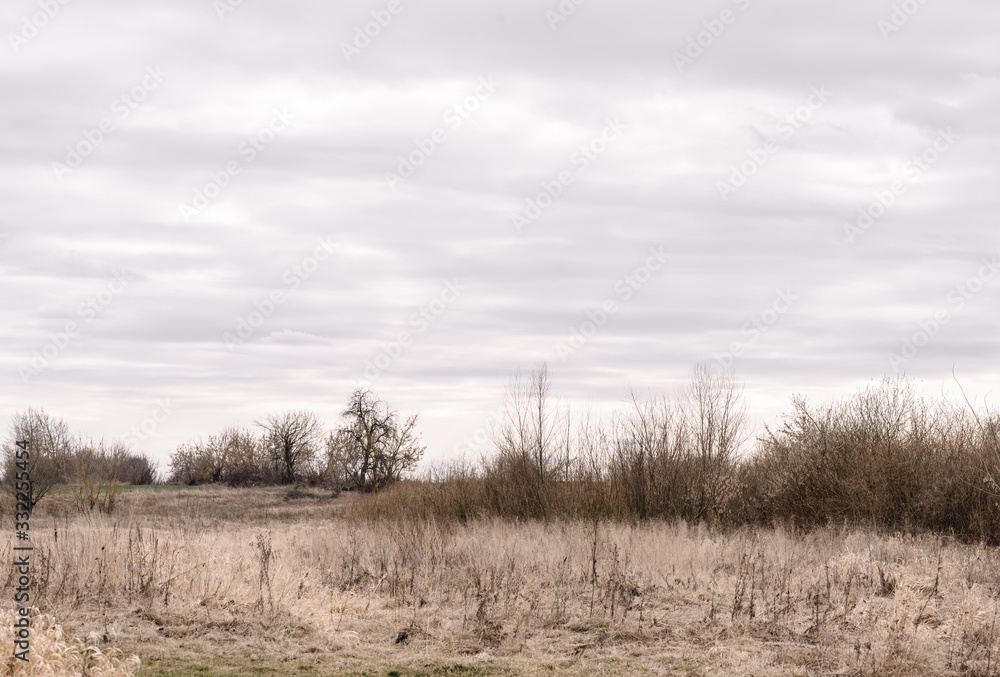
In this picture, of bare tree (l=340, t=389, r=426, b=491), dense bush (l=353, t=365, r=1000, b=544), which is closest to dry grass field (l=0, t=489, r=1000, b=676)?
dense bush (l=353, t=365, r=1000, b=544)

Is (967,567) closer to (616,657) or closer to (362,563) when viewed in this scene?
(616,657)

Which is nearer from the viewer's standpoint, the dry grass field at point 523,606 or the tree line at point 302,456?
the dry grass field at point 523,606

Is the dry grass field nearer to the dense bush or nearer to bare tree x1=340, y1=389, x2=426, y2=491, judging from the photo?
the dense bush

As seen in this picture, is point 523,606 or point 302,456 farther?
point 302,456

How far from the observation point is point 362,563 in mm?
14703

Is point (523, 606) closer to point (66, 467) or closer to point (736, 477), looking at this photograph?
point (736, 477)

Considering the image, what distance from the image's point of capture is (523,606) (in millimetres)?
11531

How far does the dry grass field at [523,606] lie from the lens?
899 cm

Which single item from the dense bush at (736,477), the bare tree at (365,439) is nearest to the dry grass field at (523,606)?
the dense bush at (736,477)

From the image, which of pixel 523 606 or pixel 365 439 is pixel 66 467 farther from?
pixel 523 606

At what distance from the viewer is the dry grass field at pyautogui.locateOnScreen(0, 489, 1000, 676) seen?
8992mm

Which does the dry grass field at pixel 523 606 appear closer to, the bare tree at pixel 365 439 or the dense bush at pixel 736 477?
the dense bush at pixel 736 477

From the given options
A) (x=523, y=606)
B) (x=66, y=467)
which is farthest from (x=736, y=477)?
(x=66, y=467)

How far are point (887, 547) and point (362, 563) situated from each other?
32.3ft
